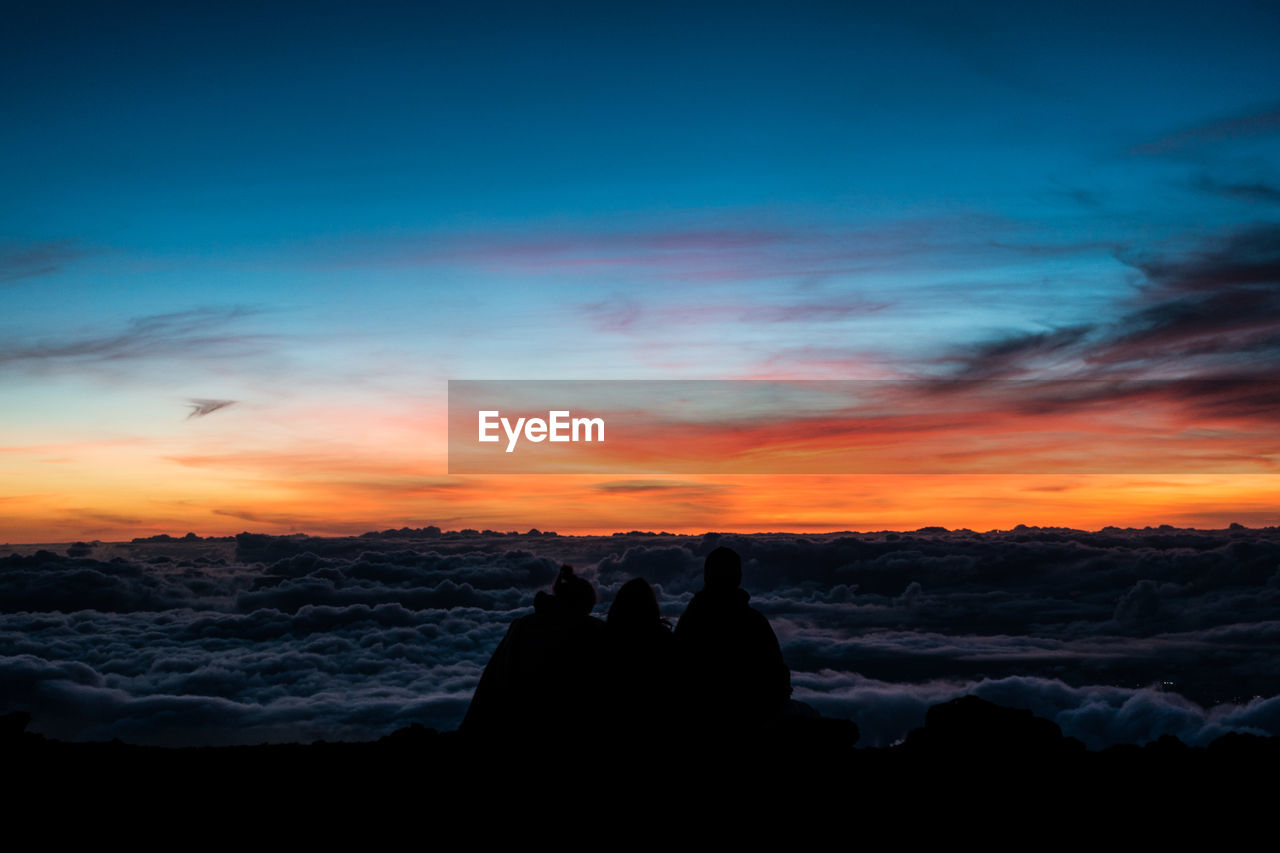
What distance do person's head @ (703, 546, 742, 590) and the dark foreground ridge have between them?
1.24 metres

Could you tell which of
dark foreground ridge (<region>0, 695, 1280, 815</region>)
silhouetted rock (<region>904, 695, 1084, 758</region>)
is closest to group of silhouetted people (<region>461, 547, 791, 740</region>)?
dark foreground ridge (<region>0, 695, 1280, 815</region>)

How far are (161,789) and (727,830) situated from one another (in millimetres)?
6110

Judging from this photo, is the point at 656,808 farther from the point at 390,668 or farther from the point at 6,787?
the point at 390,668

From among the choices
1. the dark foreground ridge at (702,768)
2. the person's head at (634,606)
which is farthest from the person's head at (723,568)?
the dark foreground ridge at (702,768)

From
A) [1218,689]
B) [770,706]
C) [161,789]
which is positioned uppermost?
[770,706]

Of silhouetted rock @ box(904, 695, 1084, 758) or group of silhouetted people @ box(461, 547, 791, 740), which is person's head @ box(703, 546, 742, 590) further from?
silhouetted rock @ box(904, 695, 1084, 758)

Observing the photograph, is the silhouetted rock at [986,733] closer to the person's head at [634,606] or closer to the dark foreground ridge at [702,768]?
the dark foreground ridge at [702,768]

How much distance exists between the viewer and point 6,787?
9477mm

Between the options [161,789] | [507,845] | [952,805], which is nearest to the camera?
[507,845]

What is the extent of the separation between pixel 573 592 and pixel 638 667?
0.79 m

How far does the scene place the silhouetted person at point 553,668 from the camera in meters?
7.29

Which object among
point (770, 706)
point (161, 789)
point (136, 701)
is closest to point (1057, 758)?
point (770, 706)

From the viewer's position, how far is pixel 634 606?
7.18 m

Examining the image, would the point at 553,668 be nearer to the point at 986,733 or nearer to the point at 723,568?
the point at 723,568
